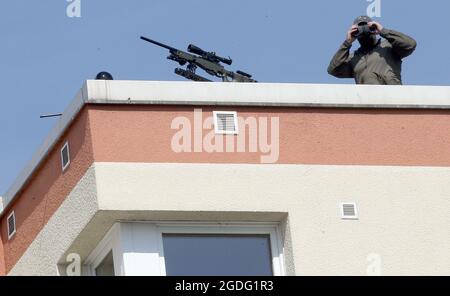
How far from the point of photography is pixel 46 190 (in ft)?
53.6

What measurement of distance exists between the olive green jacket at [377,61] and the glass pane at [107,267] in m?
2.88

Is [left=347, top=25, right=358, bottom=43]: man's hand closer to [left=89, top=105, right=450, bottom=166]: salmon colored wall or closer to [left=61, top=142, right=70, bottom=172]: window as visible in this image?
[left=89, top=105, right=450, bottom=166]: salmon colored wall

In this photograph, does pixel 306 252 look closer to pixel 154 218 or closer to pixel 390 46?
pixel 154 218

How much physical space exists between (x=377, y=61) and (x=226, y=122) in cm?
192

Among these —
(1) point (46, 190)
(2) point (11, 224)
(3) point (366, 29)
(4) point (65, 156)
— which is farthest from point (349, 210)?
(2) point (11, 224)

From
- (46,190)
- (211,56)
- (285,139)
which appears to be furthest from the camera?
(211,56)

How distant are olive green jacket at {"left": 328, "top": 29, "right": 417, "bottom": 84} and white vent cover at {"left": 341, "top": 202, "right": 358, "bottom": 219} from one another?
1.63m

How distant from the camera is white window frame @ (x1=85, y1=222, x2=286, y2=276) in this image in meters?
15.2

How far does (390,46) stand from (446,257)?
237 cm

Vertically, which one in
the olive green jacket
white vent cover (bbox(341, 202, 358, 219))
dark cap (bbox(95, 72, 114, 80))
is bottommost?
white vent cover (bbox(341, 202, 358, 219))

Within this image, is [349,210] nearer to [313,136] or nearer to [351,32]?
[313,136]

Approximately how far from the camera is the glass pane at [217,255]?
15.3 meters

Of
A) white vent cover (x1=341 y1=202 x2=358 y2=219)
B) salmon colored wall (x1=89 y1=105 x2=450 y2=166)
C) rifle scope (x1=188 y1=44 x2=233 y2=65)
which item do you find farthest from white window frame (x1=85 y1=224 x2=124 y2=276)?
rifle scope (x1=188 y1=44 x2=233 y2=65)
